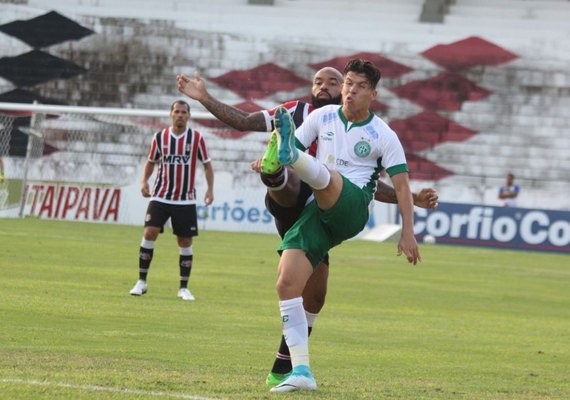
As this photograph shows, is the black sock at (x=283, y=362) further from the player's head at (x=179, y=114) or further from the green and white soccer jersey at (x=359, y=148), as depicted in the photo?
the player's head at (x=179, y=114)

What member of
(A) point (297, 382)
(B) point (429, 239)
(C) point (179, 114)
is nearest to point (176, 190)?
(C) point (179, 114)

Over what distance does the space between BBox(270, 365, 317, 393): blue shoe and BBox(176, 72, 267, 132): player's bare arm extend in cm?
166

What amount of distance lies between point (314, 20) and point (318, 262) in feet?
106

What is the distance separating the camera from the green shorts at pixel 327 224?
7.37 m

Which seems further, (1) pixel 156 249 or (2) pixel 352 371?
(1) pixel 156 249

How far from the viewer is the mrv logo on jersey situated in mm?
31250

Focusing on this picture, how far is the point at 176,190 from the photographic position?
14.7m

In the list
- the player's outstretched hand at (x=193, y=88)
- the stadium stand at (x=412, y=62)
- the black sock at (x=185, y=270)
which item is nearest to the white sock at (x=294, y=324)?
→ the player's outstretched hand at (x=193, y=88)

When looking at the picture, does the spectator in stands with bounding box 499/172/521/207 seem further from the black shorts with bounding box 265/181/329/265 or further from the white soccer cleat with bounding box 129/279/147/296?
the black shorts with bounding box 265/181/329/265

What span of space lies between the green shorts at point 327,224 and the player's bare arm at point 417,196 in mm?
644

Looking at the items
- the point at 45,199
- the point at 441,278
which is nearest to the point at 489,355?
the point at 441,278

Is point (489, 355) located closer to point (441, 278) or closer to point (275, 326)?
point (275, 326)

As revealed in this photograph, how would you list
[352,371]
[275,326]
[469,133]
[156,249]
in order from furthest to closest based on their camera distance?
[469,133]
[156,249]
[275,326]
[352,371]

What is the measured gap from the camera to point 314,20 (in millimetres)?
39156
